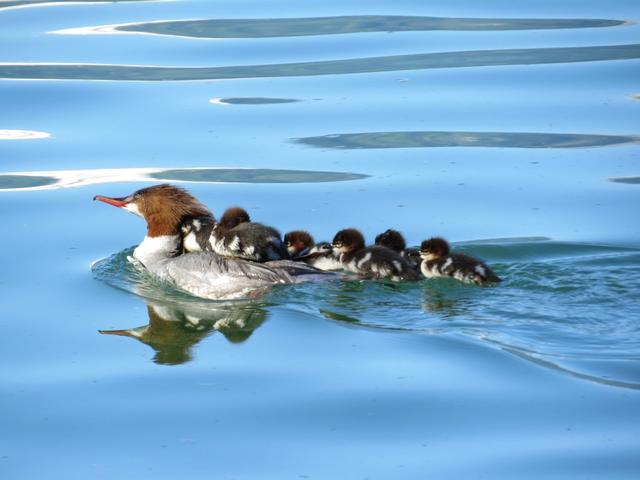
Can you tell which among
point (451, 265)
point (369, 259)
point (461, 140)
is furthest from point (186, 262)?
point (461, 140)

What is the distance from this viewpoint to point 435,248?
8.87 meters

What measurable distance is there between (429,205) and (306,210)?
0.99 meters

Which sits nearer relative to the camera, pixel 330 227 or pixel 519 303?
pixel 519 303

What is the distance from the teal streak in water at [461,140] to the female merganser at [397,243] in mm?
2638

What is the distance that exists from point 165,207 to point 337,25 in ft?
23.2

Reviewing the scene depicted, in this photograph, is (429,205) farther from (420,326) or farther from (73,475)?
(73,475)

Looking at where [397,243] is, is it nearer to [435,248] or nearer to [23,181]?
[435,248]

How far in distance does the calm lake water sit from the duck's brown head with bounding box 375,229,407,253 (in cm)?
50

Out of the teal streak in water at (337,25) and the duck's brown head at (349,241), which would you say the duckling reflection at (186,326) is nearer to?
the duck's brown head at (349,241)

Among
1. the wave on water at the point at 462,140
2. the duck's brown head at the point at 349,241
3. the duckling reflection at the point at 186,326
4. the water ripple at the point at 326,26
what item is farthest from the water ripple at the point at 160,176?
the water ripple at the point at 326,26

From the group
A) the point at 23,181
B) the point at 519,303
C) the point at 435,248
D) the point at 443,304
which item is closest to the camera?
the point at 519,303

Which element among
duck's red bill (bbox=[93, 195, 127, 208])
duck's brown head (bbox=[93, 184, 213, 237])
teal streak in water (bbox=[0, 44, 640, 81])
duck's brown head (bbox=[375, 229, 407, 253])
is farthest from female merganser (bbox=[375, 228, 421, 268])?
teal streak in water (bbox=[0, 44, 640, 81])

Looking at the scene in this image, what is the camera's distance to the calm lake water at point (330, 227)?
257 inches

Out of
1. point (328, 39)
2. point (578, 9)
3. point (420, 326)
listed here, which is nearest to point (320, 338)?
point (420, 326)
